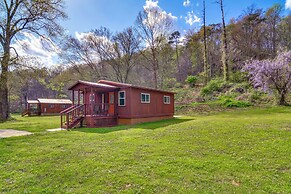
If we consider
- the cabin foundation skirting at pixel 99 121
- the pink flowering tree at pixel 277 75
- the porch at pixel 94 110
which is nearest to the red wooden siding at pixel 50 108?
the porch at pixel 94 110

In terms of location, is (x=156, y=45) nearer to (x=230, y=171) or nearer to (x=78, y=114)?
(x=78, y=114)

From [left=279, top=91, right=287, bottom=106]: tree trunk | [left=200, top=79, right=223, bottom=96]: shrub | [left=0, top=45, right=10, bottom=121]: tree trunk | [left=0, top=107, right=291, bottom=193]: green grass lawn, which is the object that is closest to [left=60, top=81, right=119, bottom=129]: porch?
[left=0, top=107, right=291, bottom=193]: green grass lawn

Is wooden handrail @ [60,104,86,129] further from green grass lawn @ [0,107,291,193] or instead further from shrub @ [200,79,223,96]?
shrub @ [200,79,223,96]

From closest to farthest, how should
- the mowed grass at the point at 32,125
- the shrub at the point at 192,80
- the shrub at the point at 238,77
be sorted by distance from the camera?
the mowed grass at the point at 32,125 < the shrub at the point at 238,77 < the shrub at the point at 192,80

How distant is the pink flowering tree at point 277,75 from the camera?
1545 cm

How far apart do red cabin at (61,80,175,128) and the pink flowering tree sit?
Result: 978 cm

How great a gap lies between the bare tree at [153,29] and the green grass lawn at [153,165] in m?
22.2

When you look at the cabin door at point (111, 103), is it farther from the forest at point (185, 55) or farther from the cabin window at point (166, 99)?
the forest at point (185, 55)

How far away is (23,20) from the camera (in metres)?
16.0

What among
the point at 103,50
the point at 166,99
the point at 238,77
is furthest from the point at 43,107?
the point at 238,77

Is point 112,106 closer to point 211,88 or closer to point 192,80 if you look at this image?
point 211,88

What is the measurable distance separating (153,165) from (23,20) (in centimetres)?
1772

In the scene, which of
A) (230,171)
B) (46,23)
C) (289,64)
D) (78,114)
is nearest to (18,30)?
(46,23)

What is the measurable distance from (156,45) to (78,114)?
1860 centimetres
